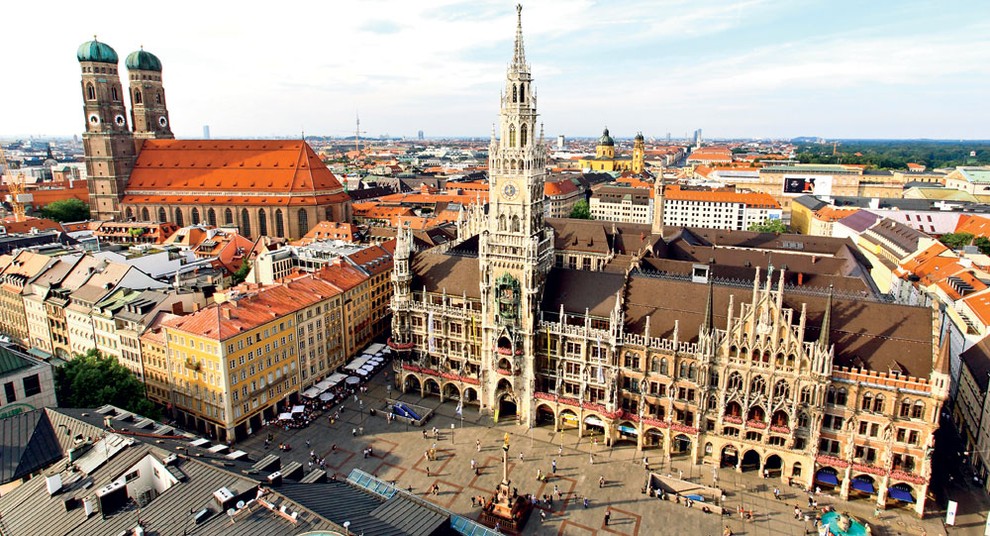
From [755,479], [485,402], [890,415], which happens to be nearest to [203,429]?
[485,402]

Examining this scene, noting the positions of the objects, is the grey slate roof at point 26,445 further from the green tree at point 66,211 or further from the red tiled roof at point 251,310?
the green tree at point 66,211

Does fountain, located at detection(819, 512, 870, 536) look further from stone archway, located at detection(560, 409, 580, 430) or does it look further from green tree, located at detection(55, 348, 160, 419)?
green tree, located at detection(55, 348, 160, 419)

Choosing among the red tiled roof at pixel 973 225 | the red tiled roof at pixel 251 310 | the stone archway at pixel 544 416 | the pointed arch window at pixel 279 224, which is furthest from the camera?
the pointed arch window at pixel 279 224

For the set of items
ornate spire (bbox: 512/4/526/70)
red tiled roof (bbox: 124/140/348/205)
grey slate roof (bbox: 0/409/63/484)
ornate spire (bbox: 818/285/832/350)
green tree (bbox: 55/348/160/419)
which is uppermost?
ornate spire (bbox: 512/4/526/70)

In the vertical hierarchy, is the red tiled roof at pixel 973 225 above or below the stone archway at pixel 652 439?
above

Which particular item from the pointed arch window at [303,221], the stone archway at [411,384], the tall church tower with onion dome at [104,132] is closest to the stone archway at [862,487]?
the stone archway at [411,384]

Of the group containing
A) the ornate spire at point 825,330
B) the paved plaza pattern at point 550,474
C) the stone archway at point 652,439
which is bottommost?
the paved plaza pattern at point 550,474

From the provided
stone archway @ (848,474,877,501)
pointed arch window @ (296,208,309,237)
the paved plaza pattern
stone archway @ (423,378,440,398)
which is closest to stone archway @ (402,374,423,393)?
stone archway @ (423,378,440,398)

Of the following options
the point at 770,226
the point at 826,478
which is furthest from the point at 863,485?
the point at 770,226

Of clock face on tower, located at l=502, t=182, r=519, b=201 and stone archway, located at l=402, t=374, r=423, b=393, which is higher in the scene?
clock face on tower, located at l=502, t=182, r=519, b=201
